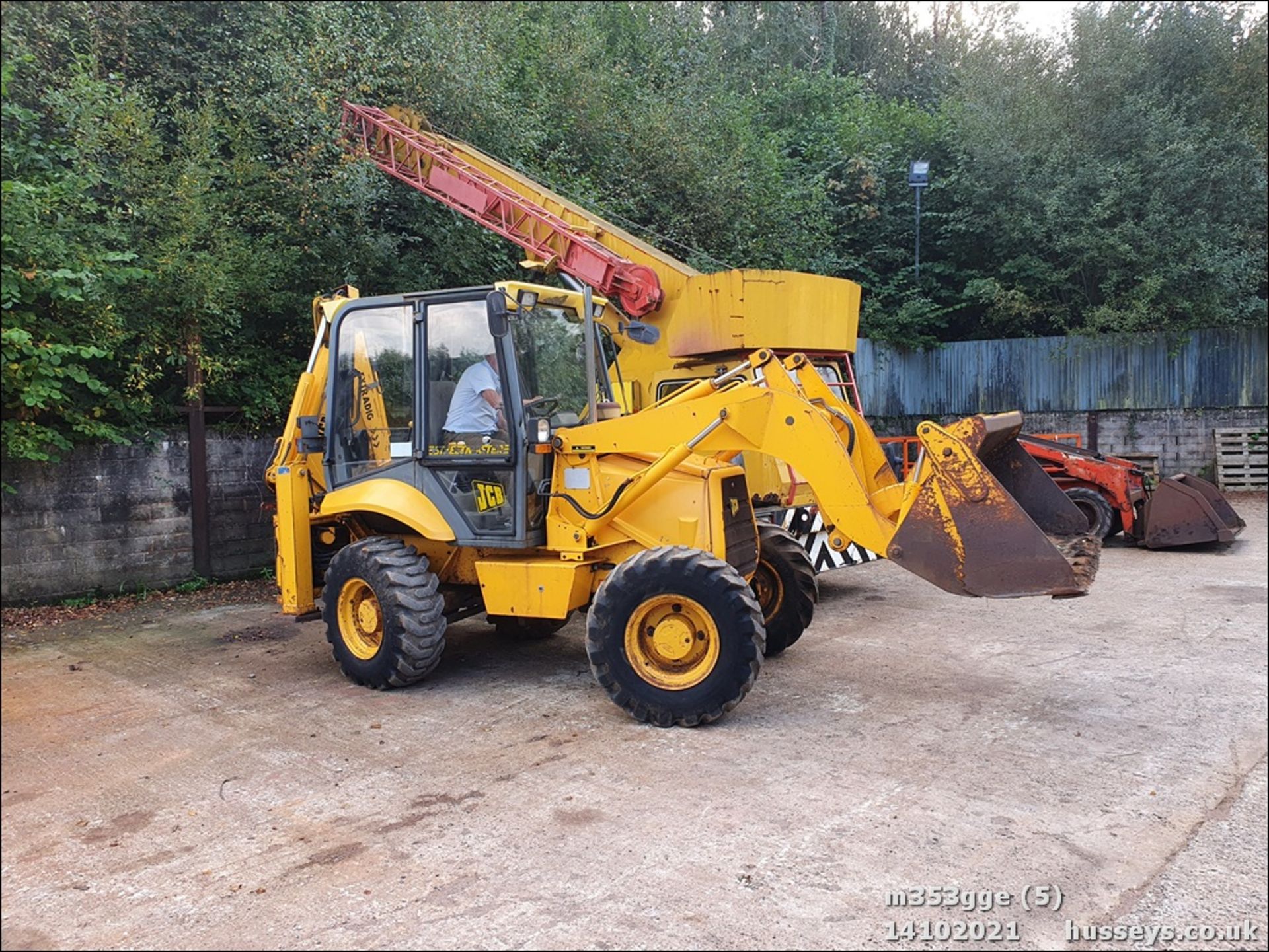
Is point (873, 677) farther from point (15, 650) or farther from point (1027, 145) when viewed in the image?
point (1027, 145)

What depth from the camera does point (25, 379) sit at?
24.6 ft

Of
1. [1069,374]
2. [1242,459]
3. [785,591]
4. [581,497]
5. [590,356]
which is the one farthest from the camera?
[1069,374]

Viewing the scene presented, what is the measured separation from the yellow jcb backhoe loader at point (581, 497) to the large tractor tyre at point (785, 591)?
5cm

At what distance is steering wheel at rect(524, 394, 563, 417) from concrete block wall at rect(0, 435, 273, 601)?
3973mm

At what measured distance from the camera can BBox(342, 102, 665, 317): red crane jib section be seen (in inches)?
384

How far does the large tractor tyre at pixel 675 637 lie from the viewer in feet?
16.5

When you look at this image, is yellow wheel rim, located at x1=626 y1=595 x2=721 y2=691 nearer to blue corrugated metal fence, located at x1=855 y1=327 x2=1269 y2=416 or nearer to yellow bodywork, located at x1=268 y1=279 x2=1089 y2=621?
yellow bodywork, located at x1=268 y1=279 x2=1089 y2=621

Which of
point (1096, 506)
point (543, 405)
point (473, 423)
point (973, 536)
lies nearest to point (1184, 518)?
point (1096, 506)

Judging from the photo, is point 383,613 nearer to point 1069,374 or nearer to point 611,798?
point 611,798

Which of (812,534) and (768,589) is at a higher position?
(812,534)

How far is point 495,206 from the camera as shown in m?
10.3

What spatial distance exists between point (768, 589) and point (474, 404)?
2372 millimetres

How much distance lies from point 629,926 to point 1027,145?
19.6 m

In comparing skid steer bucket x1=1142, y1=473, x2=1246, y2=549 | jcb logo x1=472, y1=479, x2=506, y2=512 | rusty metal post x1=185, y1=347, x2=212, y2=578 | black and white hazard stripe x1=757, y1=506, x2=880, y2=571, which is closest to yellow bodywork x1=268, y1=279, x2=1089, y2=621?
jcb logo x1=472, y1=479, x2=506, y2=512
